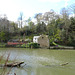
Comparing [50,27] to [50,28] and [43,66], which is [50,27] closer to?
[50,28]

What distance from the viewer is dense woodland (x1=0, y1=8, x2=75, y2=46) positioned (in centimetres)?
3712

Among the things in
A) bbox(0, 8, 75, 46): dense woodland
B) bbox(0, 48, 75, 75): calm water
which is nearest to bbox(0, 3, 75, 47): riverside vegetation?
bbox(0, 8, 75, 46): dense woodland

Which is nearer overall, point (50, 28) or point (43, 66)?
point (43, 66)

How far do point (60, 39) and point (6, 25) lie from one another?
20.9 metres

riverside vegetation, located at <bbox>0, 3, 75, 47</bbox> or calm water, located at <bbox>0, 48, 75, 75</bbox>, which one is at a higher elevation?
riverside vegetation, located at <bbox>0, 3, 75, 47</bbox>

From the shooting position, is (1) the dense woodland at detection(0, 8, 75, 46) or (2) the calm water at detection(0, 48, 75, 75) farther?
(1) the dense woodland at detection(0, 8, 75, 46)

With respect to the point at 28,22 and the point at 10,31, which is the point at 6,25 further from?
the point at 28,22

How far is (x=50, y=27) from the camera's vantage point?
43.4m

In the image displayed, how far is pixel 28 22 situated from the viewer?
52.2m

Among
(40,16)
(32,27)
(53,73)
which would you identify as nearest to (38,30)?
(32,27)

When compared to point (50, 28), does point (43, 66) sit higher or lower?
lower

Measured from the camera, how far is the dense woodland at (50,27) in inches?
1462

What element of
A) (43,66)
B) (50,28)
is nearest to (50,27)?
(50,28)

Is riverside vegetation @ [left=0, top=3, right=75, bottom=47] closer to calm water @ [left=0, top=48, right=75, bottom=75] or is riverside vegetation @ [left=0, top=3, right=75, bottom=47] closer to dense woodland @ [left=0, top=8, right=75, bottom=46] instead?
dense woodland @ [left=0, top=8, right=75, bottom=46]
